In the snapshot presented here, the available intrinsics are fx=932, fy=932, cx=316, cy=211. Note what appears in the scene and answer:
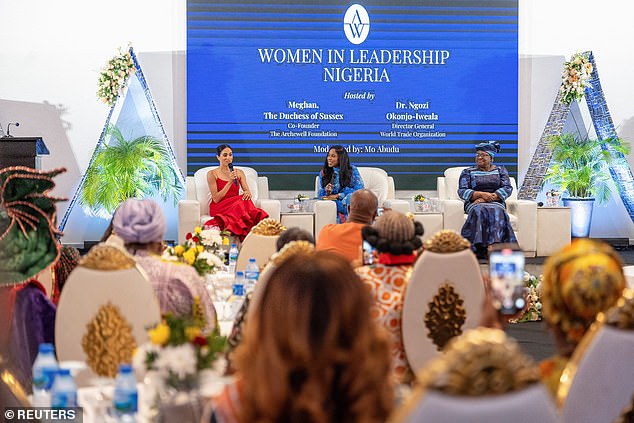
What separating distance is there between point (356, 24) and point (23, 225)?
8413 mm

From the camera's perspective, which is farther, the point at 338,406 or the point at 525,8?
the point at 525,8

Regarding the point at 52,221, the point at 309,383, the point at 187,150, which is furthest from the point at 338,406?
the point at 187,150

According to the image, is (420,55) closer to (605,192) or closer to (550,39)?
(550,39)

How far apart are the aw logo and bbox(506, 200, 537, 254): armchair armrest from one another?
281cm

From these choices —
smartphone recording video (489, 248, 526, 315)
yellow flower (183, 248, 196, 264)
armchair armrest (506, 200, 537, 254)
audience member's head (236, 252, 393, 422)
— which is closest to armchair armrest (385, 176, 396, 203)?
armchair armrest (506, 200, 537, 254)

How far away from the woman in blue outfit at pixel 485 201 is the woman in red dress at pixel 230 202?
219 cm

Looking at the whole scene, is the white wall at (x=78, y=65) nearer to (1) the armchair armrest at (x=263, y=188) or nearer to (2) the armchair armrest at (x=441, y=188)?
(1) the armchair armrest at (x=263, y=188)

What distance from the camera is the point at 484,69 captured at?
11.4m

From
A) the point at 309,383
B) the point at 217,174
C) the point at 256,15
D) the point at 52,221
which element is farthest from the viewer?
the point at 256,15

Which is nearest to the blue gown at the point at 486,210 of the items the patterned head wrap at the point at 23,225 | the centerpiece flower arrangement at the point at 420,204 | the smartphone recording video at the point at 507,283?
the centerpiece flower arrangement at the point at 420,204

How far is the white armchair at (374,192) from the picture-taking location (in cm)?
1005

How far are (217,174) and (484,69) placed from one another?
3.65 metres

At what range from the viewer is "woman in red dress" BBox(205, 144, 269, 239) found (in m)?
9.69

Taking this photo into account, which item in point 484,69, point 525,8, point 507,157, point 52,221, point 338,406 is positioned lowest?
point 338,406
